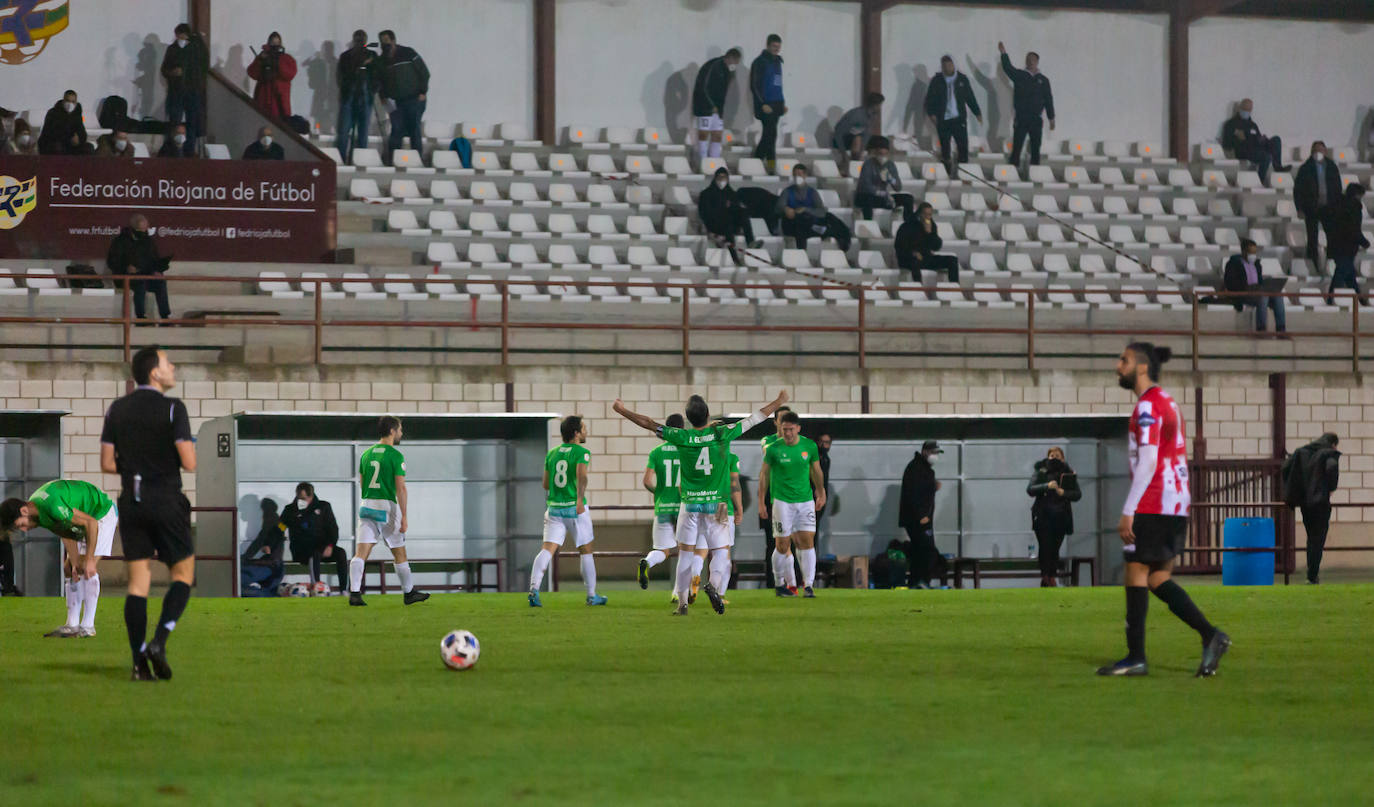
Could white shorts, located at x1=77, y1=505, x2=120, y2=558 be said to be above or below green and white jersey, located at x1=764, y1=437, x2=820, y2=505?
below

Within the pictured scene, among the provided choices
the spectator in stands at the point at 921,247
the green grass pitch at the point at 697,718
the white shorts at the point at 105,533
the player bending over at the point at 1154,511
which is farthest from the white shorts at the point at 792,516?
the spectator in stands at the point at 921,247

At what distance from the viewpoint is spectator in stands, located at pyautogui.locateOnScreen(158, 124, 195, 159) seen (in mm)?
27078

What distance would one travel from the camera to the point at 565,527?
734 inches

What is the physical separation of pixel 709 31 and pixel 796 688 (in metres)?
28.3

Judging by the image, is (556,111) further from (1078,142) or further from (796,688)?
(796,688)

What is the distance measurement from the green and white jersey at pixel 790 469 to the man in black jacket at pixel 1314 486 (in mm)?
7374

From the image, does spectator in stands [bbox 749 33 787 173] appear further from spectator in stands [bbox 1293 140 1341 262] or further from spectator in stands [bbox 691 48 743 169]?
spectator in stands [bbox 1293 140 1341 262]

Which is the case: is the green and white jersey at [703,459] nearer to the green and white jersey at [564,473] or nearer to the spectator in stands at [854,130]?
the green and white jersey at [564,473]

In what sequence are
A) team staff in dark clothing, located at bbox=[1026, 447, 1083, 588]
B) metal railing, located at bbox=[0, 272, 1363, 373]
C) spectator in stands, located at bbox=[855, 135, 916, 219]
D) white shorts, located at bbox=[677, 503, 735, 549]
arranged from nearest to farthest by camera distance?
white shorts, located at bbox=[677, 503, 735, 549] < team staff in dark clothing, located at bbox=[1026, 447, 1083, 588] < metal railing, located at bbox=[0, 272, 1363, 373] < spectator in stands, located at bbox=[855, 135, 916, 219]

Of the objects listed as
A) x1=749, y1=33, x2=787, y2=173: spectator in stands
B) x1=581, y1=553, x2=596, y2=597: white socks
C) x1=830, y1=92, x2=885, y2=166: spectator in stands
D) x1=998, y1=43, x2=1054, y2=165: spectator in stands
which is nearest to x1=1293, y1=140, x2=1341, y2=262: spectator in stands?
x1=998, y1=43, x2=1054, y2=165: spectator in stands

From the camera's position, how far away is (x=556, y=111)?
116ft

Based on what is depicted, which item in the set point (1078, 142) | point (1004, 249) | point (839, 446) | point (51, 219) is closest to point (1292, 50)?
point (1078, 142)

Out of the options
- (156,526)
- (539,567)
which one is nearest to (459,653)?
(156,526)

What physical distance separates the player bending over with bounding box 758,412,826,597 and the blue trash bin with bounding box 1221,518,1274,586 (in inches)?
260
